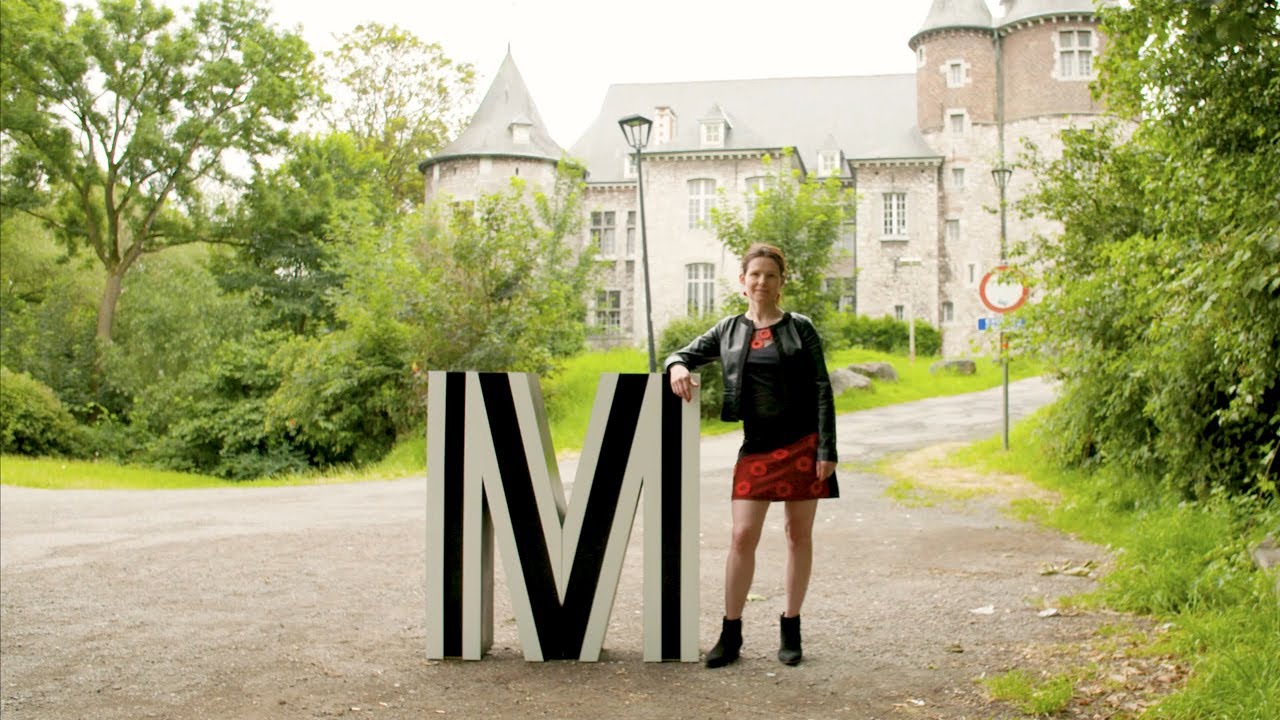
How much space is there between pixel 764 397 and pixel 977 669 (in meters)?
1.48

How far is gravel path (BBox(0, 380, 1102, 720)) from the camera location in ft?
15.3

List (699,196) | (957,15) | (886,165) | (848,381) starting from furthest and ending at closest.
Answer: (886,165) → (699,196) → (957,15) → (848,381)

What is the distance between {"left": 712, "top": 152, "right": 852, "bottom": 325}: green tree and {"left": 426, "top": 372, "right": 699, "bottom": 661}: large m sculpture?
795 inches

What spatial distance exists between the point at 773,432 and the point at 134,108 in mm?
35021

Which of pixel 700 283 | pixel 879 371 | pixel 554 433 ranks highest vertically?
pixel 700 283

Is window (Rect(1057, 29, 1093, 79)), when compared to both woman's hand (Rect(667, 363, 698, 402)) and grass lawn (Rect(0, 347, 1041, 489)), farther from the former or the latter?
woman's hand (Rect(667, 363, 698, 402))

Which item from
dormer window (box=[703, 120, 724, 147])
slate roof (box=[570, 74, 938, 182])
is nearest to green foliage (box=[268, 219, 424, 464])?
dormer window (box=[703, 120, 724, 147])

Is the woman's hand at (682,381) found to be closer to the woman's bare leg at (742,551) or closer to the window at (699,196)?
the woman's bare leg at (742,551)

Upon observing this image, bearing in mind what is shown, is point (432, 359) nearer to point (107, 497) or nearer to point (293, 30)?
point (107, 497)

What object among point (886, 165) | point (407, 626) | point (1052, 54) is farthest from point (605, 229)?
point (407, 626)

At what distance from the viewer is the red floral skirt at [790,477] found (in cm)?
513

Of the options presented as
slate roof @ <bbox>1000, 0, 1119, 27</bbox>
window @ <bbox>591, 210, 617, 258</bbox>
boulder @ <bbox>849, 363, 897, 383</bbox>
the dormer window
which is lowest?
boulder @ <bbox>849, 363, 897, 383</bbox>

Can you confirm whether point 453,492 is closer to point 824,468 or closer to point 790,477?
point 790,477

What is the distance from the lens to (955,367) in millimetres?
37688
